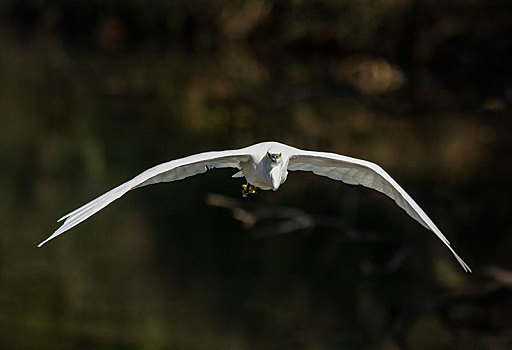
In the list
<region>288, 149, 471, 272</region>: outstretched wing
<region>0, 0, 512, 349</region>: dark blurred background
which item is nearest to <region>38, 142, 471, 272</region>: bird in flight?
<region>288, 149, 471, 272</region>: outstretched wing

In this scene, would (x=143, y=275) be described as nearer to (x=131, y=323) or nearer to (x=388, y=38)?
(x=131, y=323)

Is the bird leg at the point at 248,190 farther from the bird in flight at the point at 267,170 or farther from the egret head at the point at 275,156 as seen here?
the egret head at the point at 275,156

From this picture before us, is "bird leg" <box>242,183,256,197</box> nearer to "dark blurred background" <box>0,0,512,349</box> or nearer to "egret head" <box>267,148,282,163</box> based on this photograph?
"egret head" <box>267,148,282,163</box>

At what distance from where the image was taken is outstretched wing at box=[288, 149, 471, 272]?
268 centimetres

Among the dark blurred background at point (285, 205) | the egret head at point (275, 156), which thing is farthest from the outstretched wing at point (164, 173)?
the dark blurred background at point (285, 205)

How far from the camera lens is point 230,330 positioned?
29.2 feet

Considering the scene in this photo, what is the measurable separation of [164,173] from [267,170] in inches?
15.5

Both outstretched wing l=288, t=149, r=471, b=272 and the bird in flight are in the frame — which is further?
outstretched wing l=288, t=149, r=471, b=272

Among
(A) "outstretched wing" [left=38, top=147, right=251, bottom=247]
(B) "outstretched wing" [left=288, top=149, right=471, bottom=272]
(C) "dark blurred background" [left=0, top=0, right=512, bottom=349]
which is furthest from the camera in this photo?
(C) "dark blurred background" [left=0, top=0, right=512, bottom=349]

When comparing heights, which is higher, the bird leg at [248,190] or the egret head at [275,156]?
the egret head at [275,156]

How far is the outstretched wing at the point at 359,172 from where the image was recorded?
106 inches

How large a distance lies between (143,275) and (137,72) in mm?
7920

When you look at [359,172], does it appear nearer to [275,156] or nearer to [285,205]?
[275,156]

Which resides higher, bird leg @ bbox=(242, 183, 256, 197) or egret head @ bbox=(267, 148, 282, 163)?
egret head @ bbox=(267, 148, 282, 163)
